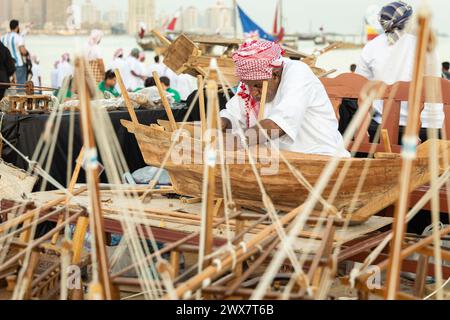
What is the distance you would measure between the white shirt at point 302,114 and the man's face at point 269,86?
0.10 ft

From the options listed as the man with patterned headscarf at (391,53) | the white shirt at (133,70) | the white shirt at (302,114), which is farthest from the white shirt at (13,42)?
the white shirt at (302,114)

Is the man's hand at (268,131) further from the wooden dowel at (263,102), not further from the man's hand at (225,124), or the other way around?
the man's hand at (225,124)

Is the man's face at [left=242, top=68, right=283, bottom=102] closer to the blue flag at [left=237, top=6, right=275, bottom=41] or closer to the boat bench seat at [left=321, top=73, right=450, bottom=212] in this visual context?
the boat bench seat at [left=321, top=73, right=450, bottom=212]

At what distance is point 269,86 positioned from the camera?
4.08m

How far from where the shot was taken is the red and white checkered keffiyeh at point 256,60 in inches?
153

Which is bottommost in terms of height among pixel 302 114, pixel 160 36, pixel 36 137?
pixel 36 137

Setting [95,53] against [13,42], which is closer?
[13,42]

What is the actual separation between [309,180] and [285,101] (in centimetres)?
56

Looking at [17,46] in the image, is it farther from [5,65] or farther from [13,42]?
[5,65]

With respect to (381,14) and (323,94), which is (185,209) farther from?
(381,14)

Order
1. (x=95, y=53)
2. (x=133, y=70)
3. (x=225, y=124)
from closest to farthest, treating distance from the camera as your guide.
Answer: (x=225, y=124)
(x=95, y=53)
(x=133, y=70)

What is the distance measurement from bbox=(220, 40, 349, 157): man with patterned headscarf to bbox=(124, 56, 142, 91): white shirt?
7.45m

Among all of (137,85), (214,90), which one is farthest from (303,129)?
(137,85)

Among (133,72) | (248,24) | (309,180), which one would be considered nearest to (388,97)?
(309,180)
